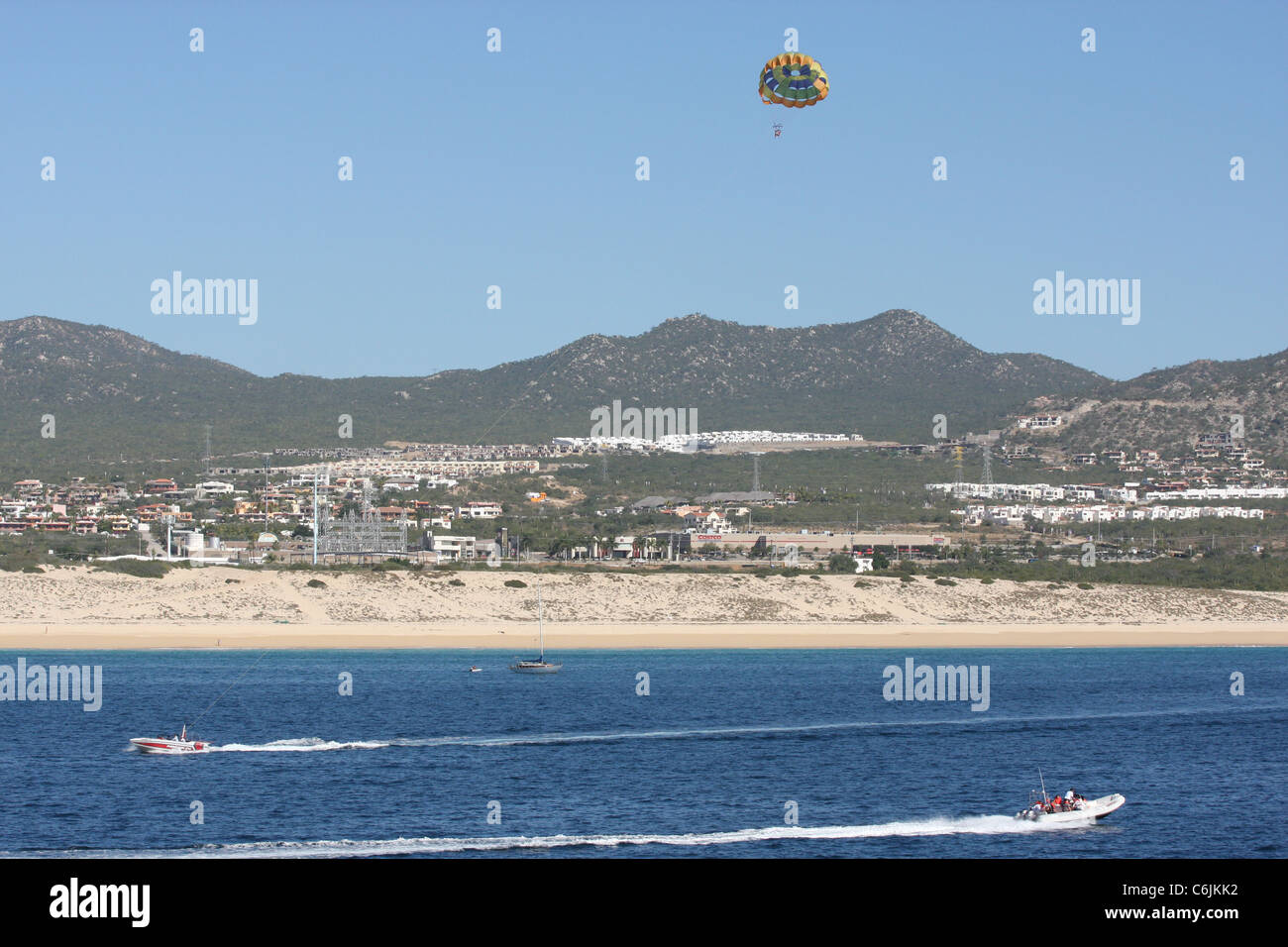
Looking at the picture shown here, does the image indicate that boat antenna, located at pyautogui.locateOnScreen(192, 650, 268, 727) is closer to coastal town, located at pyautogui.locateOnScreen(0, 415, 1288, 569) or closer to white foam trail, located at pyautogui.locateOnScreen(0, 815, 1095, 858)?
white foam trail, located at pyautogui.locateOnScreen(0, 815, 1095, 858)

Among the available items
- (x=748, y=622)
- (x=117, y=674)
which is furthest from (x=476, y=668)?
(x=748, y=622)

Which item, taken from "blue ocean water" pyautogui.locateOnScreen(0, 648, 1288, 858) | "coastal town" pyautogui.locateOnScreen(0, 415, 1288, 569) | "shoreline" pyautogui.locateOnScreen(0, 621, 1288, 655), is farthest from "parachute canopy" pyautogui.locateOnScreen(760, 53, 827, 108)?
"coastal town" pyautogui.locateOnScreen(0, 415, 1288, 569)

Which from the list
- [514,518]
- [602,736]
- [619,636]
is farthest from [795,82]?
[514,518]

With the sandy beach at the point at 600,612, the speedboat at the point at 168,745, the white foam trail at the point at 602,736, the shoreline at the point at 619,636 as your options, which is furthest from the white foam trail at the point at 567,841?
the sandy beach at the point at 600,612

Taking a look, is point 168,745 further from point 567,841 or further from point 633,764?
point 567,841

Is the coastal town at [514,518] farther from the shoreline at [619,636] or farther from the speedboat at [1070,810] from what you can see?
the speedboat at [1070,810]
